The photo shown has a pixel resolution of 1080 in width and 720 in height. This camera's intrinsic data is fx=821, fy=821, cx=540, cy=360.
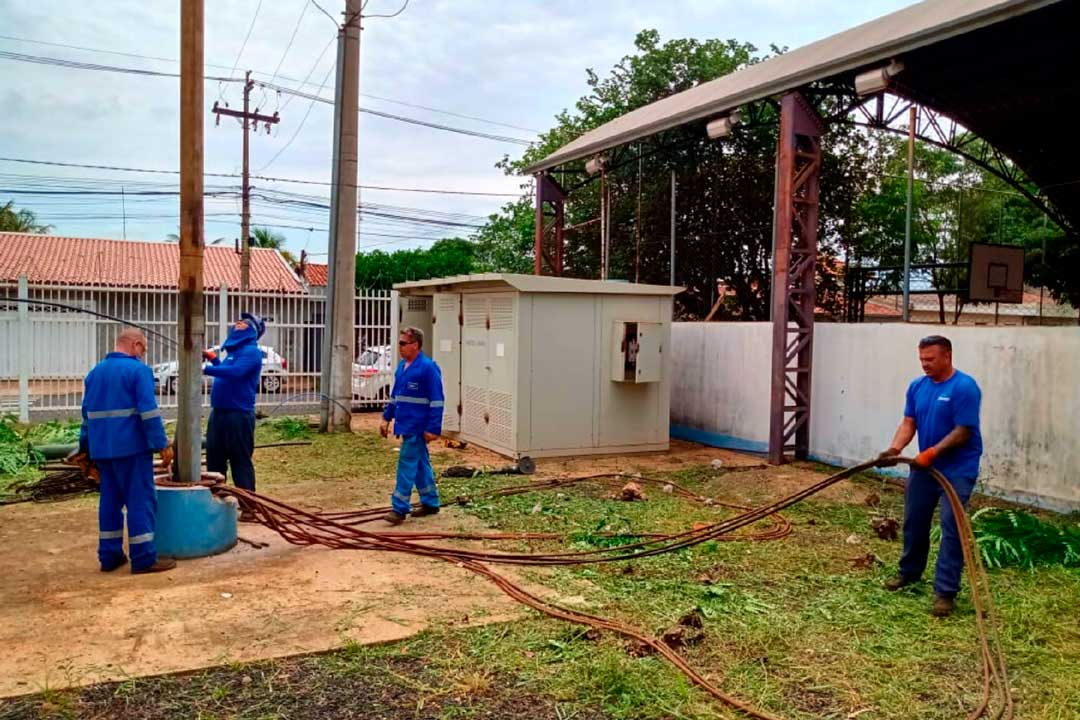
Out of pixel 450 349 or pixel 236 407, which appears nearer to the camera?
pixel 236 407

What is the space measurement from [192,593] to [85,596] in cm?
65

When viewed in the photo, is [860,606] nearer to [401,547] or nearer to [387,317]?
[401,547]

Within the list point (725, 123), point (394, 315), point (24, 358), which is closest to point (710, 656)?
point (725, 123)

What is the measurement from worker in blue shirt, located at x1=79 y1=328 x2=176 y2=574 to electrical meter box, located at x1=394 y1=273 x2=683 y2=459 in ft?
18.1

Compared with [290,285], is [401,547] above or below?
below

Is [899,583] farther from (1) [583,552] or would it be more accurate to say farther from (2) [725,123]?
(2) [725,123]

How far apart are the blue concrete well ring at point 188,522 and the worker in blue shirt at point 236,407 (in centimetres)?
112

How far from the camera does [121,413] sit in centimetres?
553

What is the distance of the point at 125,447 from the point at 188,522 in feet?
2.50

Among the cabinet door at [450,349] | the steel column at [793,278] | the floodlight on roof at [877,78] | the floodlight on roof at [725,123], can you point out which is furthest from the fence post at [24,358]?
the floodlight on roof at [877,78]

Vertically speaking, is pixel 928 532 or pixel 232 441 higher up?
pixel 232 441

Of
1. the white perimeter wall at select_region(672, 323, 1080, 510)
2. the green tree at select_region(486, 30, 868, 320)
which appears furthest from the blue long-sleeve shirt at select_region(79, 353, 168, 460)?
the green tree at select_region(486, 30, 868, 320)

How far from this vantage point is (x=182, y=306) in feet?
20.0

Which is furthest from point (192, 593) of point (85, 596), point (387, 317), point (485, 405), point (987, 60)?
point (987, 60)
